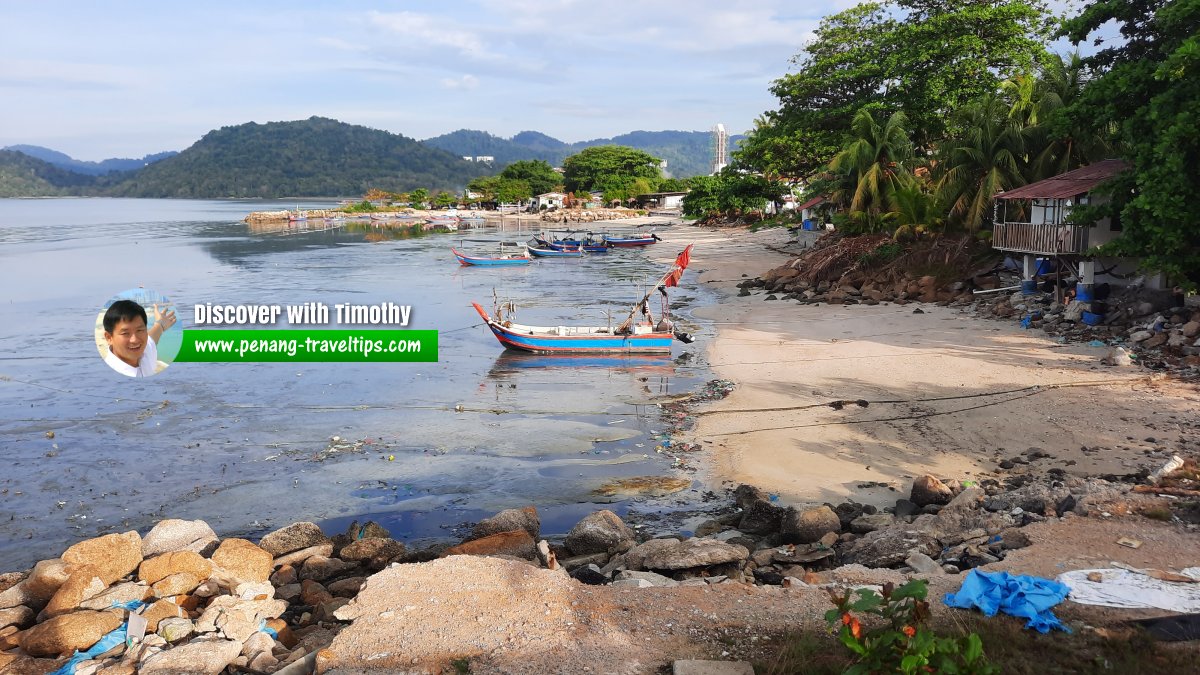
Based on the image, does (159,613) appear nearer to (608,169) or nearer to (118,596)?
(118,596)

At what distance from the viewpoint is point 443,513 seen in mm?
13586

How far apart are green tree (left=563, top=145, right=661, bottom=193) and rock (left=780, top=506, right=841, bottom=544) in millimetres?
105124

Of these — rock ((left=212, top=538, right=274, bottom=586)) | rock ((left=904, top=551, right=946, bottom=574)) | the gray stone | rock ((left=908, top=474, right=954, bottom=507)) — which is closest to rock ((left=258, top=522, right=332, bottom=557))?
rock ((left=212, top=538, right=274, bottom=586))

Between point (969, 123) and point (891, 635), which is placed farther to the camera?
point (969, 123)

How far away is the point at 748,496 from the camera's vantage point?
1276cm

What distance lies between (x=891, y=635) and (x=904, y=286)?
2522 cm

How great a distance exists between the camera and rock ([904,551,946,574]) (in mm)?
8883

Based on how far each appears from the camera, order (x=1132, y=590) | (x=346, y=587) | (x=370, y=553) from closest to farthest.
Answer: (x=1132, y=590) → (x=346, y=587) → (x=370, y=553)

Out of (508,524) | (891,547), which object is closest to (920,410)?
(891,547)

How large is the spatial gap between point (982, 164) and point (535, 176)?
330 ft

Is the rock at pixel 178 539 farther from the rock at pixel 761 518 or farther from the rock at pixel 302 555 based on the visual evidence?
the rock at pixel 761 518

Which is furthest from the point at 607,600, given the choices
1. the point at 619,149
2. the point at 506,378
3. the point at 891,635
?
the point at 619,149

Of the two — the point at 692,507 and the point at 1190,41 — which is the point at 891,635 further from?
the point at 1190,41

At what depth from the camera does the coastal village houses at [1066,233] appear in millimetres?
21922
